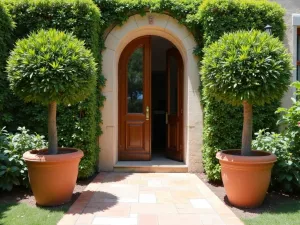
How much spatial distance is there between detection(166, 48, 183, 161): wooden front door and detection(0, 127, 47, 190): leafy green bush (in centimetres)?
304

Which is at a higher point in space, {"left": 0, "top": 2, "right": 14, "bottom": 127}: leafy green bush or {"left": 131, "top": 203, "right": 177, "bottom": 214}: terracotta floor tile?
{"left": 0, "top": 2, "right": 14, "bottom": 127}: leafy green bush

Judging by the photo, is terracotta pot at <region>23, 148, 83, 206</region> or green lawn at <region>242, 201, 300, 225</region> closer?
green lawn at <region>242, 201, 300, 225</region>

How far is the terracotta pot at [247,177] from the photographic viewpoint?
394 centimetres

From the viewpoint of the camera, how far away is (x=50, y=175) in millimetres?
3957

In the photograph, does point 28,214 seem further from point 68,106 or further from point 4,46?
point 4,46

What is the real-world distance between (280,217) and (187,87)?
3.17 m

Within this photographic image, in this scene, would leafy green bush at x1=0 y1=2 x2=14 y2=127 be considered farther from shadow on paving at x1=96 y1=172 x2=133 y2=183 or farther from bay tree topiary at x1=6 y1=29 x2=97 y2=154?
shadow on paving at x1=96 y1=172 x2=133 y2=183

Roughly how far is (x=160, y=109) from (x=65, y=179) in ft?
20.4

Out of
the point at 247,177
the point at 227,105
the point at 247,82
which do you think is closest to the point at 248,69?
the point at 247,82

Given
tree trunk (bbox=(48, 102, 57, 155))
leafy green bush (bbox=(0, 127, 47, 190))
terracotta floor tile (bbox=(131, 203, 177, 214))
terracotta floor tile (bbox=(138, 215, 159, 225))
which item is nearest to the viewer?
terracotta floor tile (bbox=(138, 215, 159, 225))

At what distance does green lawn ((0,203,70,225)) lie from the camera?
3529 mm

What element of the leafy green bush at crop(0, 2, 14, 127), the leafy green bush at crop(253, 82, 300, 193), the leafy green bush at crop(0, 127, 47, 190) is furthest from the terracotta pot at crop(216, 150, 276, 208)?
the leafy green bush at crop(0, 2, 14, 127)

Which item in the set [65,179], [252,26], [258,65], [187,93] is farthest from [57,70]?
[252,26]

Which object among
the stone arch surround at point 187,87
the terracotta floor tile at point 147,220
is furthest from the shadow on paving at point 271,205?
the stone arch surround at point 187,87
